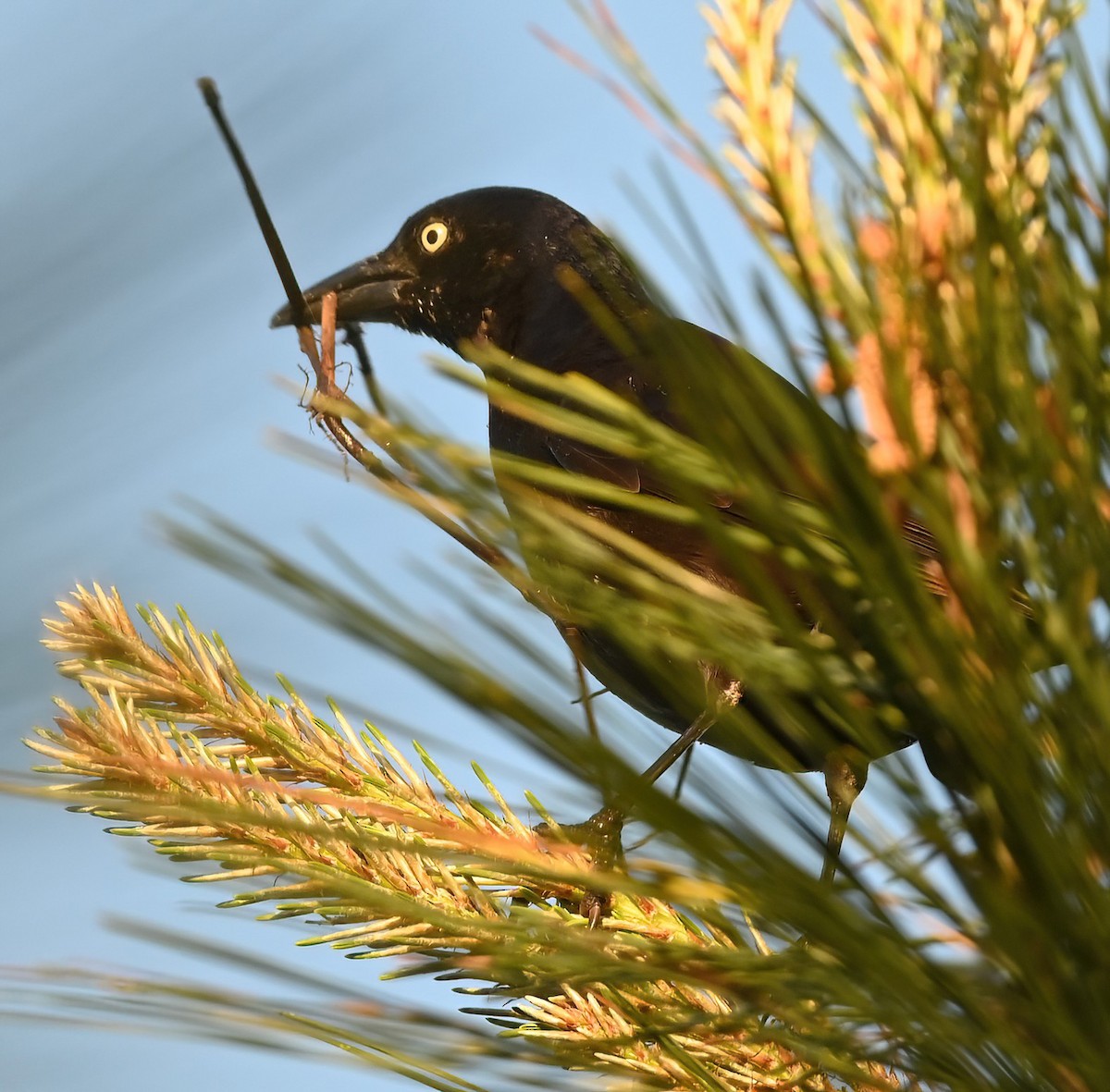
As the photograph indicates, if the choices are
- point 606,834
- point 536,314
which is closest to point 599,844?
point 606,834

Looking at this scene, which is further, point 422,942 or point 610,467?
point 610,467

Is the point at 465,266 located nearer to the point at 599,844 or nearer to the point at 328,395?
the point at 328,395

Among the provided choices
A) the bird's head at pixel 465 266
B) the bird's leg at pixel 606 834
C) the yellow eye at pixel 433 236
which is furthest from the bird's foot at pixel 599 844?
the yellow eye at pixel 433 236

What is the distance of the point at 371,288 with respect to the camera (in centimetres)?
346

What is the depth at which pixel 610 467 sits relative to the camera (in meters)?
2.57

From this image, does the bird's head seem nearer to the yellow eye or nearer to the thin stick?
the yellow eye

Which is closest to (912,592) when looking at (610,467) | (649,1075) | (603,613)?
(603,613)

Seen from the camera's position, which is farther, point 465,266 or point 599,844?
point 465,266

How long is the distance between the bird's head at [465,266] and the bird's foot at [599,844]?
5.63 ft

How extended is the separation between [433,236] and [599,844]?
2.59 metres

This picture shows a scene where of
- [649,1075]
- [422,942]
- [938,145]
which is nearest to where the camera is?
[938,145]

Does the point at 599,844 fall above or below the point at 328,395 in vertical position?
below

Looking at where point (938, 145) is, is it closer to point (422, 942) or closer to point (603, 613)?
point (603, 613)

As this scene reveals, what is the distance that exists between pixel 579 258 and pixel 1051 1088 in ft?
8.97
